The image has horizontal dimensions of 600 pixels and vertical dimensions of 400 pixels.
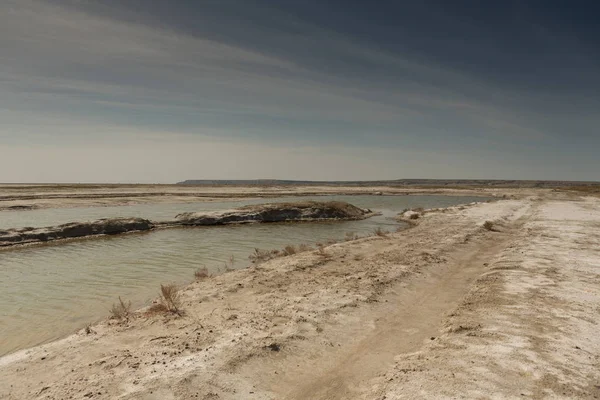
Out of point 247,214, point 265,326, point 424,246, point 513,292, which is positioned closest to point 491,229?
point 424,246

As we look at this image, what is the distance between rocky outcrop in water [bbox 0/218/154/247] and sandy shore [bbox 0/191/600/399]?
1528cm

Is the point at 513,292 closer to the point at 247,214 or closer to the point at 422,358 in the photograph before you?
the point at 422,358

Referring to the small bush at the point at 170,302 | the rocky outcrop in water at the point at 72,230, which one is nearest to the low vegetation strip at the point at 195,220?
the rocky outcrop in water at the point at 72,230

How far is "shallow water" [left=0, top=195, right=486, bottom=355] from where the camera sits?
994 centimetres

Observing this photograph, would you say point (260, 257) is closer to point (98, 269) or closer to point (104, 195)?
point (98, 269)

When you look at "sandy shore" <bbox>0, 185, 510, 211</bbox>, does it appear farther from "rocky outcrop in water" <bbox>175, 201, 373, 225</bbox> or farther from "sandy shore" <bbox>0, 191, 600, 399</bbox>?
"sandy shore" <bbox>0, 191, 600, 399</bbox>

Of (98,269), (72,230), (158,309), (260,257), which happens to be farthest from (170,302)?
(72,230)

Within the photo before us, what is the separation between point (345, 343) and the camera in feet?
25.8

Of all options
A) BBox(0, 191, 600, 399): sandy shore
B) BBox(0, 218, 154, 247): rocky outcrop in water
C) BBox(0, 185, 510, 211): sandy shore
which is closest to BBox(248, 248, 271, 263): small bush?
BBox(0, 191, 600, 399): sandy shore

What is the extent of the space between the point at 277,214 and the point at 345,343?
28.6 m

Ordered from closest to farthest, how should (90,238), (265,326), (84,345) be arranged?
(84,345) → (265,326) → (90,238)

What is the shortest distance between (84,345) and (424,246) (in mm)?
15686

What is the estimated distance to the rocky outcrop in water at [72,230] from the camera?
2147cm

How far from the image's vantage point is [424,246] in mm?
19172
